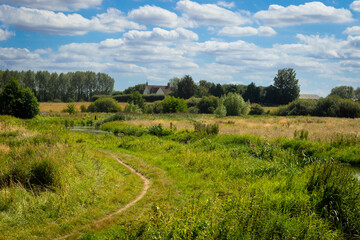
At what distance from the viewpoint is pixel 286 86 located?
81.1 m

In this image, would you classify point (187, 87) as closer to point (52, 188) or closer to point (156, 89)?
point (156, 89)

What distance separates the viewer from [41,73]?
91375mm

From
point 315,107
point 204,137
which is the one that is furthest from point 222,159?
point 315,107

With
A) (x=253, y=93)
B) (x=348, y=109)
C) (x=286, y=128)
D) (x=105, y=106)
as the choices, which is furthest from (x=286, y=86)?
(x=286, y=128)

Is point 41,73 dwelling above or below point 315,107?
above

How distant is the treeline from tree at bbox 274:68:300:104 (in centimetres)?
6041

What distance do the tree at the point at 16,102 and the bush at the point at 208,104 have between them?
3643 cm

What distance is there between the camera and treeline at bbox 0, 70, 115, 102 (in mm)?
89312

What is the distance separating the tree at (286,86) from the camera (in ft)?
262

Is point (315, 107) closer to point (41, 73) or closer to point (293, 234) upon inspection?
point (293, 234)

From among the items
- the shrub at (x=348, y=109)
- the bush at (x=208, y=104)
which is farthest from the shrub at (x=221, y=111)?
the shrub at (x=348, y=109)

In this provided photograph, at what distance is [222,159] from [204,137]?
18.2 ft

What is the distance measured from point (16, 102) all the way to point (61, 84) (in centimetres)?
7038

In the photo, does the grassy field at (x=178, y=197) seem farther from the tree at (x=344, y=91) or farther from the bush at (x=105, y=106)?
the tree at (x=344, y=91)
